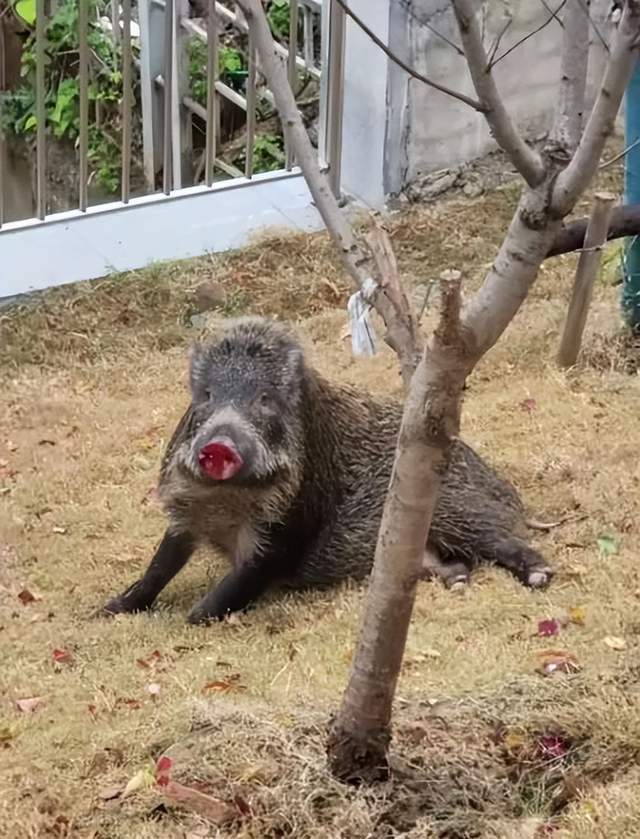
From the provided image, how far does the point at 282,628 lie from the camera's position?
14.7ft

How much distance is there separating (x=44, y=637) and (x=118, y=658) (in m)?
0.40

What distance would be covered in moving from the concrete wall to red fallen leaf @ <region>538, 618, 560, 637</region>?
4.28m

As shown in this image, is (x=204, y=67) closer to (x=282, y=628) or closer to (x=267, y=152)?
(x=267, y=152)

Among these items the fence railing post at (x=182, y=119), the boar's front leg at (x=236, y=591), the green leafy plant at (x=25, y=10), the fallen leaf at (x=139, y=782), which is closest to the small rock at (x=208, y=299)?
the fence railing post at (x=182, y=119)

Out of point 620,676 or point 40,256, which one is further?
point 40,256

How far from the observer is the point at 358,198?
8195 millimetres

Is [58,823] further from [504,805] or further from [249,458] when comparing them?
[249,458]

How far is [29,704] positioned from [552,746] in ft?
4.78

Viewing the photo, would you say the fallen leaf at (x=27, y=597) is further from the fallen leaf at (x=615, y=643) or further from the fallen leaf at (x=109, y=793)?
the fallen leaf at (x=615, y=643)

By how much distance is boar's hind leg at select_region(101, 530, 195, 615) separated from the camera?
4832 millimetres

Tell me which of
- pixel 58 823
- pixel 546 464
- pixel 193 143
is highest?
pixel 193 143

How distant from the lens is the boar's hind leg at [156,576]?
15.9 feet

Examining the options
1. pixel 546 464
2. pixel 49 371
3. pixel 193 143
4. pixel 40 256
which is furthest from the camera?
pixel 193 143

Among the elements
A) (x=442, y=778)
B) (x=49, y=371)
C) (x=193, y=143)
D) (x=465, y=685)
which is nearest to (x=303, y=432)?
(x=465, y=685)
